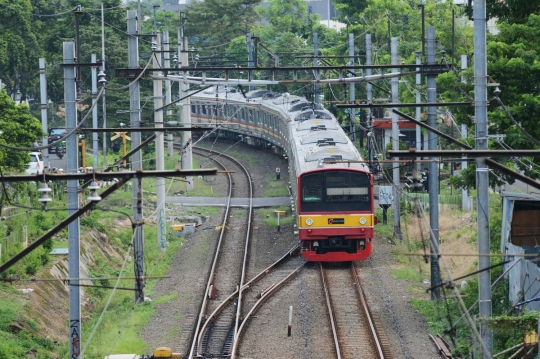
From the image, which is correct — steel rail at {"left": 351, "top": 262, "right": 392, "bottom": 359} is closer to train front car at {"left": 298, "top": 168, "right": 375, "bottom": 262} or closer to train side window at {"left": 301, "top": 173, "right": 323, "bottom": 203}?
train front car at {"left": 298, "top": 168, "right": 375, "bottom": 262}

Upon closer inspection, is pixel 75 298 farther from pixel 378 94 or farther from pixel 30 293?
pixel 378 94

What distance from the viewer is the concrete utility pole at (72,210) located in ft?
44.6

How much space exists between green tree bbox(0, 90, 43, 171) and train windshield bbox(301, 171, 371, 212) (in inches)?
304

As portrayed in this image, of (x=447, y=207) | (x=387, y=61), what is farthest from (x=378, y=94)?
(x=447, y=207)

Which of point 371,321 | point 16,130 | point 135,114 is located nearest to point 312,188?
point 135,114

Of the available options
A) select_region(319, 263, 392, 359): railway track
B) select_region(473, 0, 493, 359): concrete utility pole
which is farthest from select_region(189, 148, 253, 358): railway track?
select_region(473, 0, 493, 359): concrete utility pole

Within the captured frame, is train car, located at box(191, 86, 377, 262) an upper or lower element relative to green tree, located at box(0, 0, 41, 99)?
lower

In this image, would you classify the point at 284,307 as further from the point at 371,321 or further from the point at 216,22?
the point at 216,22

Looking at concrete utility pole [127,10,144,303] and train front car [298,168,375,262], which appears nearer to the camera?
concrete utility pole [127,10,144,303]

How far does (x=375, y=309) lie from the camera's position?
18594mm

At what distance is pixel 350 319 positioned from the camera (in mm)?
17891

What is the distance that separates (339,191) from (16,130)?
9.01 meters

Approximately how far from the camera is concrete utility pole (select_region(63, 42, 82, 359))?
13.6m

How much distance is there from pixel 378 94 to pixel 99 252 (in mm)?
21858
